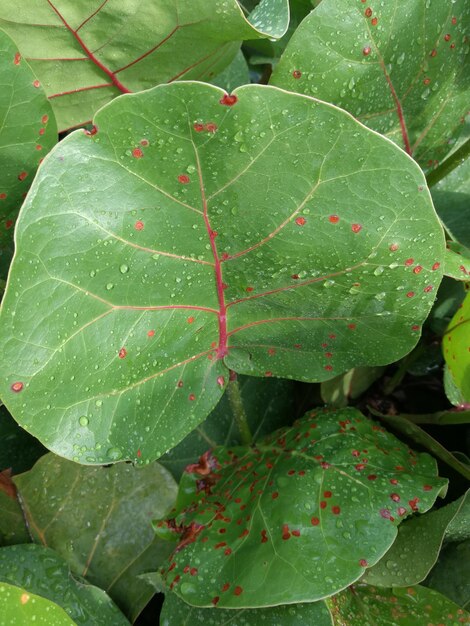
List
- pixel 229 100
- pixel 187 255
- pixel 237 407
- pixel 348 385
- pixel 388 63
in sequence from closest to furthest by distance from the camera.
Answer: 1. pixel 229 100
2. pixel 187 255
3. pixel 388 63
4. pixel 237 407
5. pixel 348 385

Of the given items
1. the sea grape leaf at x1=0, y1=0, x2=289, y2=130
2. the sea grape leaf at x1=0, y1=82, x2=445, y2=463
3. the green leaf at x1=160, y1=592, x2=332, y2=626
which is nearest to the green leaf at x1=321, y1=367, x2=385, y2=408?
the sea grape leaf at x1=0, y1=82, x2=445, y2=463

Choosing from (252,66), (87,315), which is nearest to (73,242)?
(87,315)

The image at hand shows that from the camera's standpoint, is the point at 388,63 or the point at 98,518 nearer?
the point at 388,63

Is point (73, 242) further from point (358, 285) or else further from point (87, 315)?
point (358, 285)

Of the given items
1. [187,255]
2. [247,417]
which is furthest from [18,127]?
[247,417]

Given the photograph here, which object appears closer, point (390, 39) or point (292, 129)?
point (292, 129)

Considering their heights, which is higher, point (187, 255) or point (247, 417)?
point (187, 255)

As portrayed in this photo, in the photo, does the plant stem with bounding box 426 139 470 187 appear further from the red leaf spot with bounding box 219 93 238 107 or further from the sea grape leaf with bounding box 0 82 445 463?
the red leaf spot with bounding box 219 93 238 107

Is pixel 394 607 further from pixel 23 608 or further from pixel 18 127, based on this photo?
pixel 18 127
